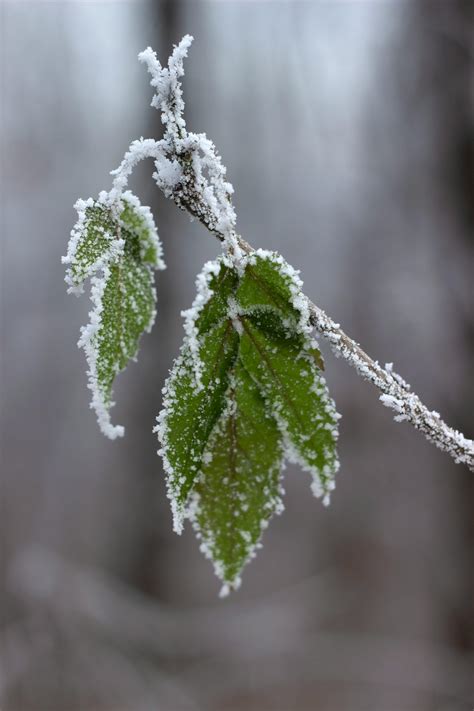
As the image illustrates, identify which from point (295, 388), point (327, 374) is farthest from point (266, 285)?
point (327, 374)

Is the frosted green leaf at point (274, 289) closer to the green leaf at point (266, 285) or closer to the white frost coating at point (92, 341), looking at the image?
the green leaf at point (266, 285)

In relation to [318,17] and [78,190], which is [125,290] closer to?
[318,17]

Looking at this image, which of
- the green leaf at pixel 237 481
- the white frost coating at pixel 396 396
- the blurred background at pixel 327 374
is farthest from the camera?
the blurred background at pixel 327 374

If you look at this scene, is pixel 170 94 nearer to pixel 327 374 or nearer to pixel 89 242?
pixel 89 242

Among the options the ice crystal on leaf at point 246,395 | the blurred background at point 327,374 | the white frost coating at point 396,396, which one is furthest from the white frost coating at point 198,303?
the blurred background at point 327,374

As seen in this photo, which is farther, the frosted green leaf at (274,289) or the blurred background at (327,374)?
the blurred background at (327,374)

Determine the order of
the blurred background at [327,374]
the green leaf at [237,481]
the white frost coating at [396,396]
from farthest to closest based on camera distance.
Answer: the blurred background at [327,374], the green leaf at [237,481], the white frost coating at [396,396]

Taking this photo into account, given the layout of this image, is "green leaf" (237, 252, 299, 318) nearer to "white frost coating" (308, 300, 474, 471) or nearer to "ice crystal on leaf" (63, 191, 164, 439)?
"white frost coating" (308, 300, 474, 471)
